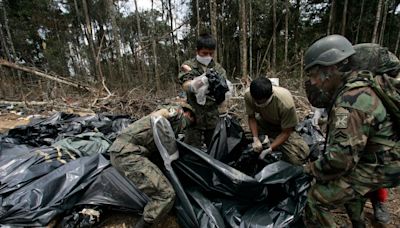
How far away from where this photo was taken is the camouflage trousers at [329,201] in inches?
57.6

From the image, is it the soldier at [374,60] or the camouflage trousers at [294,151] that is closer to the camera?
the soldier at [374,60]

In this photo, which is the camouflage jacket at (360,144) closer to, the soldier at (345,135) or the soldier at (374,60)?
the soldier at (345,135)

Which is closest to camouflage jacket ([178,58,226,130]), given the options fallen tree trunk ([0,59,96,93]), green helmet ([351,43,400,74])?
green helmet ([351,43,400,74])

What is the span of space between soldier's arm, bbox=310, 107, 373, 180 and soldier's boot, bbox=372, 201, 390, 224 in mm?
856

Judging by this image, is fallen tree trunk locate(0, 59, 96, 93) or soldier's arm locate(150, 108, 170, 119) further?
fallen tree trunk locate(0, 59, 96, 93)

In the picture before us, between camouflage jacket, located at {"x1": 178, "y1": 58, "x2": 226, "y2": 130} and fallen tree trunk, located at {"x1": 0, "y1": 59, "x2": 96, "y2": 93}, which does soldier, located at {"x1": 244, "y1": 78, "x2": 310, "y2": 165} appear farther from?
fallen tree trunk, located at {"x1": 0, "y1": 59, "x2": 96, "y2": 93}

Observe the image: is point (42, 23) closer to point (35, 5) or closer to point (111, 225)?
point (35, 5)

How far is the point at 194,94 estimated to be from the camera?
97.0 inches

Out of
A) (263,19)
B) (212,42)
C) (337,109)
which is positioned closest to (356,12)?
(263,19)

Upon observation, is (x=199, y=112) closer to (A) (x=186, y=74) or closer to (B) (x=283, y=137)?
(A) (x=186, y=74)

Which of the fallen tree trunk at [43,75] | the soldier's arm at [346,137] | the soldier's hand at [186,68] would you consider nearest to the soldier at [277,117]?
the soldier's hand at [186,68]

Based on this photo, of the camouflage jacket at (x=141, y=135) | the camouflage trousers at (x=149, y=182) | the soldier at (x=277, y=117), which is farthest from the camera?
the soldier at (x=277, y=117)

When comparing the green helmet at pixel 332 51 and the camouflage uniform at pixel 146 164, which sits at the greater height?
the green helmet at pixel 332 51

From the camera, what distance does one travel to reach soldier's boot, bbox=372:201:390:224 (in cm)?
189
